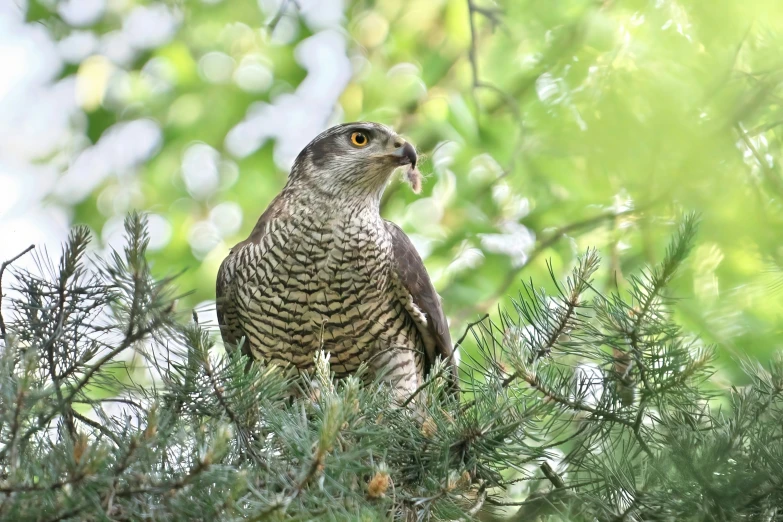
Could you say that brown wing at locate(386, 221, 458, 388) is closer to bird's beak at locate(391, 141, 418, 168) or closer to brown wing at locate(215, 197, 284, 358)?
bird's beak at locate(391, 141, 418, 168)

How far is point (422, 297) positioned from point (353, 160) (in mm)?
702

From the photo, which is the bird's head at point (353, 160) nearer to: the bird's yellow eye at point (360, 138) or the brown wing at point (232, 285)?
the bird's yellow eye at point (360, 138)

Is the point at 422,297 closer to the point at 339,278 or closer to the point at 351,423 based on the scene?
the point at 339,278

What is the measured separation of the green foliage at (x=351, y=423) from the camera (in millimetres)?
1480

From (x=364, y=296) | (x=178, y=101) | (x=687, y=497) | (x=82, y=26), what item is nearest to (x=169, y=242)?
(x=178, y=101)

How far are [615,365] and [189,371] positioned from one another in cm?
116

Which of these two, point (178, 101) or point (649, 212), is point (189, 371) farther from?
point (178, 101)

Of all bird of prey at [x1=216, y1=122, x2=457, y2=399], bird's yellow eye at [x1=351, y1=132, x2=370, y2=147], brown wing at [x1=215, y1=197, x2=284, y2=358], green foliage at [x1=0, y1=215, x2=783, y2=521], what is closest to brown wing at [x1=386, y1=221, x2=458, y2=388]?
bird of prey at [x1=216, y1=122, x2=457, y2=399]

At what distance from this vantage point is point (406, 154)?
11.5ft

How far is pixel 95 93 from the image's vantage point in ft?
18.7

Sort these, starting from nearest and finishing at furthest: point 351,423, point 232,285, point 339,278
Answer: point 351,423, point 339,278, point 232,285

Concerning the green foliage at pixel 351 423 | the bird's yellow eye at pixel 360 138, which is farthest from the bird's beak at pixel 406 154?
the green foliage at pixel 351 423

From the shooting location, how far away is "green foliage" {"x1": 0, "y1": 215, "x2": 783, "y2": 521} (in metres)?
1.48

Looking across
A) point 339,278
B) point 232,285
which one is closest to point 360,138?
point 339,278
